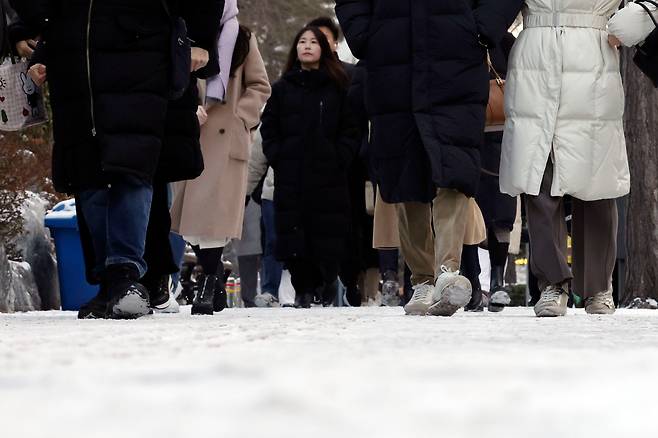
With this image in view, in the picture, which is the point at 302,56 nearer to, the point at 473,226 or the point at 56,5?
the point at 473,226

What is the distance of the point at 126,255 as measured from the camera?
6031 mm

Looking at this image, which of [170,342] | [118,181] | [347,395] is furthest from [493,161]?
[347,395]

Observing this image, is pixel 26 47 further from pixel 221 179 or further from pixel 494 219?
pixel 494 219

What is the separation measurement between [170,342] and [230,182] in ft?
14.4

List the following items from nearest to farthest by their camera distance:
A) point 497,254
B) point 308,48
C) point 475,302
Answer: point 475,302 < point 497,254 < point 308,48

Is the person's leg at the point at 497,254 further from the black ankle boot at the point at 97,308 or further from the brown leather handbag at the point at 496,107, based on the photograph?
the black ankle boot at the point at 97,308

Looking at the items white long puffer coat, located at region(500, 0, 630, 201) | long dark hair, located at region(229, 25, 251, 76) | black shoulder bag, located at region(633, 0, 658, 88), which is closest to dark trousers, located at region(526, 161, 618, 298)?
white long puffer coat, located at region(500, 0, 630, 201)

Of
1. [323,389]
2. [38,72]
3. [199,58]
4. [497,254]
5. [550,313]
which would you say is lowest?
[323,389]

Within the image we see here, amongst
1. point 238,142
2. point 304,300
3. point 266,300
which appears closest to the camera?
point 238,142

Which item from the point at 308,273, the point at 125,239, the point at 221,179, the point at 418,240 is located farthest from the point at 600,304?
the point at 308,273

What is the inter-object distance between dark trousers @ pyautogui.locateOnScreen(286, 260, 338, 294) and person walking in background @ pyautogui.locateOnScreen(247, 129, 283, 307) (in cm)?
114

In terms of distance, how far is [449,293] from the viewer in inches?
265

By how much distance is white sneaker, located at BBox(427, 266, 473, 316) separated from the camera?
22.0 ft

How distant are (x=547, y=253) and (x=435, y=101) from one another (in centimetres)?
87
